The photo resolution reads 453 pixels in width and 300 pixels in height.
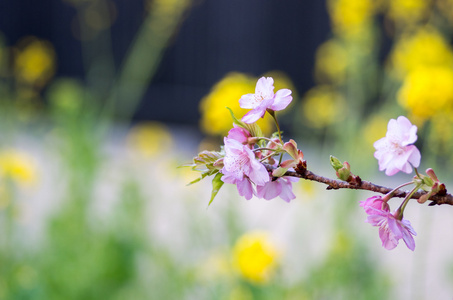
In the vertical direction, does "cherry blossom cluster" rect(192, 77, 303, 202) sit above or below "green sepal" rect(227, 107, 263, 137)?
below

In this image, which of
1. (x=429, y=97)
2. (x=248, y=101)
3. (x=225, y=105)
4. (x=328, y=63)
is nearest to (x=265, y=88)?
(x=248, y=101)

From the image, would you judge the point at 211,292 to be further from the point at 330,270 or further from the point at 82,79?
the point at 82,79

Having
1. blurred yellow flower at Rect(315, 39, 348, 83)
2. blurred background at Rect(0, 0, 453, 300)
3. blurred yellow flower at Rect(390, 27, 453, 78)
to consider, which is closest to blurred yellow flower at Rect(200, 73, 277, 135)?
blurred background at Rect(0, 0, 453, 300)

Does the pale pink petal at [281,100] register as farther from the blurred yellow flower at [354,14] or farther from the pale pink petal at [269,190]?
the blurred yellow flower at [354,14]

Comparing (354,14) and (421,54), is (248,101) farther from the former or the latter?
(354,14)

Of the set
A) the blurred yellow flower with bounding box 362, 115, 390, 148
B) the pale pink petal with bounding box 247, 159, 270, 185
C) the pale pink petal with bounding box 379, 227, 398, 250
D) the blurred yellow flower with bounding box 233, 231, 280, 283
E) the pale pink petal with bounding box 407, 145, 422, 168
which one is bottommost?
the pale pink petal with bounding box 379, 227, 398, 250

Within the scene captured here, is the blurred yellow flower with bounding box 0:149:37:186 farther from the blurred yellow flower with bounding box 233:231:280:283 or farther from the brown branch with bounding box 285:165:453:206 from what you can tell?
the brown branch with bounding box 285:165:453:206
